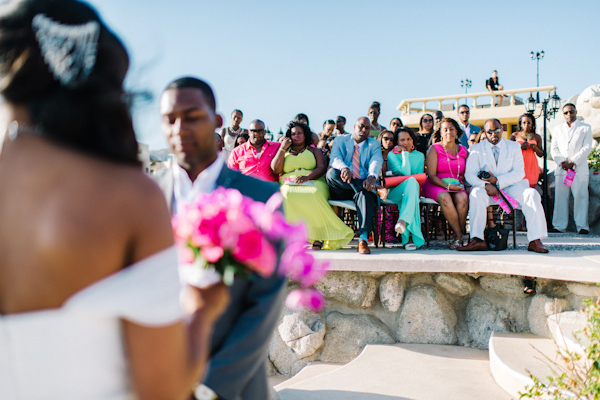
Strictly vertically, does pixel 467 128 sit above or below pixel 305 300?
above

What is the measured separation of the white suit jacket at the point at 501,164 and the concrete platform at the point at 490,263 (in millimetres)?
1062

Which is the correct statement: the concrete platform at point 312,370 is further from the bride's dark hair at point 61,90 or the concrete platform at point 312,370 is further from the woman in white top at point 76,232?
the bride's dark hair at point 61,90

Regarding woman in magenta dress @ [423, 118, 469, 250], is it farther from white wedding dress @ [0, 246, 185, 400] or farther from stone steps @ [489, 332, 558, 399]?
white wedding dress @ [0, 246, 185, 400]

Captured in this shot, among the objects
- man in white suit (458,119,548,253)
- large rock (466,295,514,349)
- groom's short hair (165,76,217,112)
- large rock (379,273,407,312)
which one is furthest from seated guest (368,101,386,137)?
groom's short hair (165,76,217,112)

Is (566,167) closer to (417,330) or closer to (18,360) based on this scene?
(417,330)

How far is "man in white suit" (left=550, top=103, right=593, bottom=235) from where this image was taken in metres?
7.86

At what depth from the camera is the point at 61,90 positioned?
32.6 inches

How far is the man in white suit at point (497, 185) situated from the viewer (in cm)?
543

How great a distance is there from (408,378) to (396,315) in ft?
3.14

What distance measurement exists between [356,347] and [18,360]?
4.34 metres

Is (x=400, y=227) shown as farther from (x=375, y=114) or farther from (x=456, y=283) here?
(x=375, y=114)

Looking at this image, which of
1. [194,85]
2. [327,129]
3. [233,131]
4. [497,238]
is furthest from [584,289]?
[233,131]

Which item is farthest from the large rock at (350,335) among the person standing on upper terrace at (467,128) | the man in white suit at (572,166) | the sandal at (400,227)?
the man in white suit at (572,166)

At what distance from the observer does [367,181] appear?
5789 millimetres
